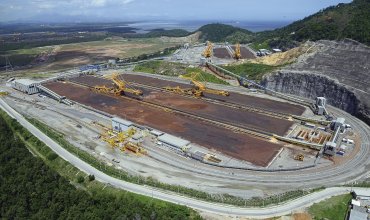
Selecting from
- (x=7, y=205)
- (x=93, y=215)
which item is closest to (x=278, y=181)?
(x=93, y=215)

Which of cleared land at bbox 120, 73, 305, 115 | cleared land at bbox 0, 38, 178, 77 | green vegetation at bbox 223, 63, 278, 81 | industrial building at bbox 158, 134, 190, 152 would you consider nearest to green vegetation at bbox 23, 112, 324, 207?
industrial building at bbox 158, 134, 190, 152

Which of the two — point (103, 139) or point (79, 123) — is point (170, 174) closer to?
point (103, 139)

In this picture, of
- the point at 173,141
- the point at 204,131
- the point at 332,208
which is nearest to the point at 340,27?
the point at 204,131

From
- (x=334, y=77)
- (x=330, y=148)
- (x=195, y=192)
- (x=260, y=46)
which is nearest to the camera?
(x=195, y=192)

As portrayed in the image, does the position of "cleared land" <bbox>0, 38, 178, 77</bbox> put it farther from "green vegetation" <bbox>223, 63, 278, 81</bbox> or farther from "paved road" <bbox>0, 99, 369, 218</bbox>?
"paved road" <bbox>0, 99, 369, 218</bbox>

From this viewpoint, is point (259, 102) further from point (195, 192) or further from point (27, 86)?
point (27, 86)

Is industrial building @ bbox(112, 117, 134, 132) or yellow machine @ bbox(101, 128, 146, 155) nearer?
yellow machine @ bbox(101, 128, 146, 155)

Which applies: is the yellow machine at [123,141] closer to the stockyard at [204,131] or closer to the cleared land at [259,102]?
the stockyard at [204,131]
